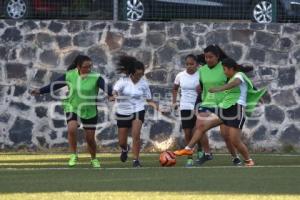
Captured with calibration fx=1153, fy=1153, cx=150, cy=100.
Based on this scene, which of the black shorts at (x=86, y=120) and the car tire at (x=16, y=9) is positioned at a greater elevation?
the car tire at (x=16, y=9)

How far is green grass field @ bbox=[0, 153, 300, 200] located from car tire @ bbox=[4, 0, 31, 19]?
4893 millimetres

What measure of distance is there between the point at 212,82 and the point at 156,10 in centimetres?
613

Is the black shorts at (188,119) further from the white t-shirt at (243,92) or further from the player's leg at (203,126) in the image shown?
the white t-shirt at (243,92)

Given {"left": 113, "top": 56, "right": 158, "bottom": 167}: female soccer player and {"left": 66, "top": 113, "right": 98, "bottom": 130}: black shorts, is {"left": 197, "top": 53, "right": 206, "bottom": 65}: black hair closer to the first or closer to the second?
{"left": 113, "top": 56, "right": 158, "bottom": 167}: female soccer player

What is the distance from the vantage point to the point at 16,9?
22859 millimetres

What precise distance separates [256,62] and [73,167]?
269 inches

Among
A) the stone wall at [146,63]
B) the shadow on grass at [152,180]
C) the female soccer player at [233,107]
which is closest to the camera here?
the shadow on grass at [152,180]

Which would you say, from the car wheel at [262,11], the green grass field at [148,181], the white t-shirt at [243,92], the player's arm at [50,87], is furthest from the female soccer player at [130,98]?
the car wheel at [262,11]

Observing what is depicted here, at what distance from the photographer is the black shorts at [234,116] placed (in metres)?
16.8

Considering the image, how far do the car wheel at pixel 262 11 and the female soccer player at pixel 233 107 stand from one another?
6034 mm

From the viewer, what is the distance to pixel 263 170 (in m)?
15.6

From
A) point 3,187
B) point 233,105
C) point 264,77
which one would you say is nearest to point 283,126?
point 264,77

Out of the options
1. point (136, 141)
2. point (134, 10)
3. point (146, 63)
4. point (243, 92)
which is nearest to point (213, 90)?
point (243, 92)

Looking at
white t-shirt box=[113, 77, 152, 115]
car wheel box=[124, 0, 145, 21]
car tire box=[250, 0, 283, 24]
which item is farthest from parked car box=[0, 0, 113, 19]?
white t-shirt box=[113, 77, 152, 115]
